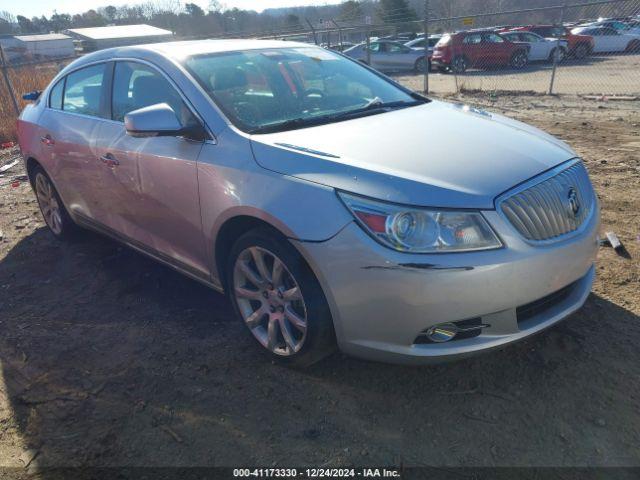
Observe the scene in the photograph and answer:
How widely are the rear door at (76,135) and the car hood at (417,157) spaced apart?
1.76 metres

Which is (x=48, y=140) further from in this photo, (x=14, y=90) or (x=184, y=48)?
(x=14, y=90)

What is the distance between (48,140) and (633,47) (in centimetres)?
1935

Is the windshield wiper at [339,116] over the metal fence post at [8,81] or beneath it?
over

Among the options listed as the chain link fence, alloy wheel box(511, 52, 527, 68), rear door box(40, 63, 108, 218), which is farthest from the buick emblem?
alloy wheel box(511, 52, 527, 68)

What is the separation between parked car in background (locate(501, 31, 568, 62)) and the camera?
19.2 metres

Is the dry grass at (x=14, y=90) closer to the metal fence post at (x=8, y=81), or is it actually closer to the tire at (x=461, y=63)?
the metal fence post at (x=8, y=81)

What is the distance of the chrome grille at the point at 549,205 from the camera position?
7.41 feet

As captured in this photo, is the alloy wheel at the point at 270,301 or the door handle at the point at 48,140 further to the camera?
the door handle at the point at 48,140

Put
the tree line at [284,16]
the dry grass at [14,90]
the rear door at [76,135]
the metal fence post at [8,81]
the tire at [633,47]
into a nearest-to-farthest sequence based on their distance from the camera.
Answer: the rear door at [76,135], the metal fence post at [8,81], the dry grass at [14,90], the tire at [633,47], the tree line at [284,16]

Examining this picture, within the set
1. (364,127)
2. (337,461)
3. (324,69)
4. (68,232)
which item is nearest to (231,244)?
(364,127)

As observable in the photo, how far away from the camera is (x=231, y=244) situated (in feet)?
9.52

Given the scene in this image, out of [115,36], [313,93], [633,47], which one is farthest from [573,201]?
[115,36]

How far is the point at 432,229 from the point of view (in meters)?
2.18

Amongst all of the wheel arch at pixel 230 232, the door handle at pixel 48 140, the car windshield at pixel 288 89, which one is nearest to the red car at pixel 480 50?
the car windshield at pixel 288 89
